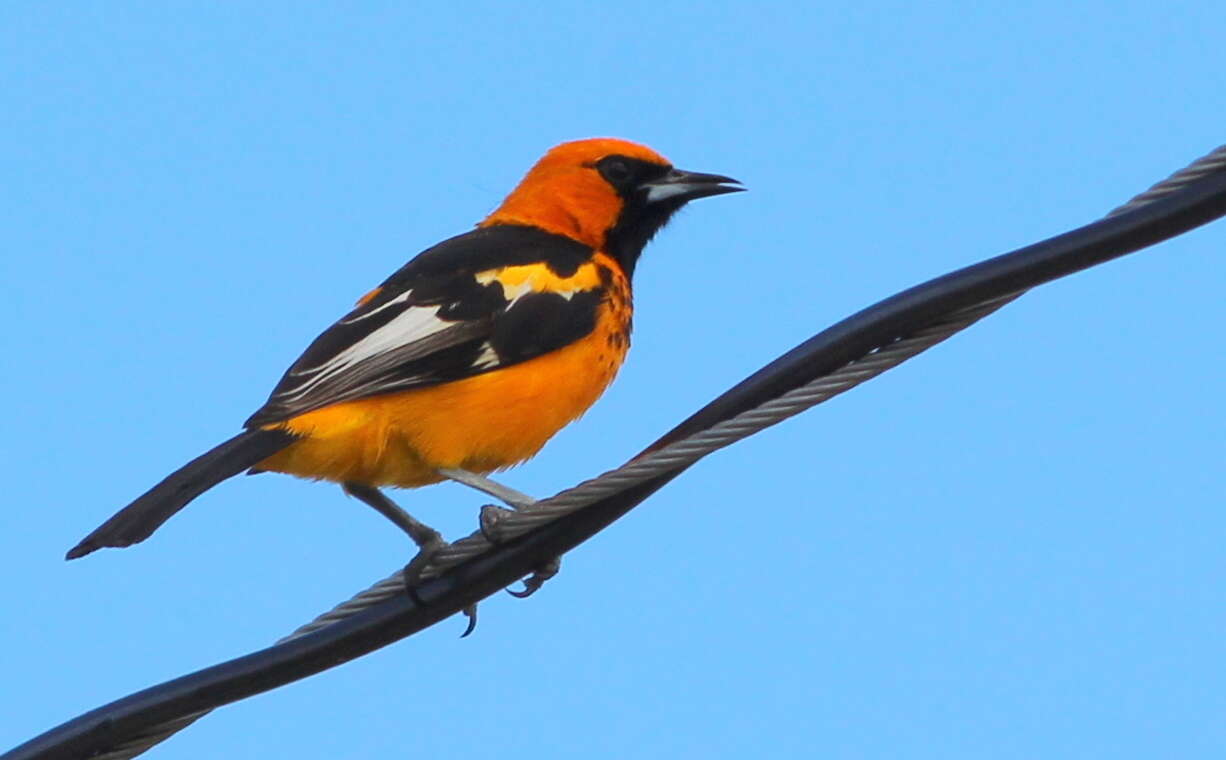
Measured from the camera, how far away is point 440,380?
605 centimetres

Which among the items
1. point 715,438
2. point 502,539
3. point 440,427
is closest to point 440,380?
point 440,427

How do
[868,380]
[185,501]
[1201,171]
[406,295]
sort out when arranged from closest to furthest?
[1201,171] → [868,380] → [185,501] → [406,295]

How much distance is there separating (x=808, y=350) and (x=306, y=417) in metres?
2.67

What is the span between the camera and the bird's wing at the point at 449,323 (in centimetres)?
593

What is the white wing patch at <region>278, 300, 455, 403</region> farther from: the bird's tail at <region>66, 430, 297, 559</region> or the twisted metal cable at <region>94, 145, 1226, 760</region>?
the twisted metal cable at <region>94, 145, 1226, 760</region>

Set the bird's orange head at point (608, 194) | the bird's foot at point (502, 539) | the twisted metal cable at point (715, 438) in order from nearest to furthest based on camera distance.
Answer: the twisted metal cable at point (715, 438), the bird's foot at point (502, 539), the bird's orange head at point (608, 194)

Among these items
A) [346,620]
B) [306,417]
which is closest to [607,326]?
[306,417]

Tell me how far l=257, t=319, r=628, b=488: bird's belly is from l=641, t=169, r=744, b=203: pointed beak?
167 cm

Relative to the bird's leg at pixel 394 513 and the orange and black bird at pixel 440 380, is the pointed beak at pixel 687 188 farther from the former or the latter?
the bird's leg at pixel 394 513

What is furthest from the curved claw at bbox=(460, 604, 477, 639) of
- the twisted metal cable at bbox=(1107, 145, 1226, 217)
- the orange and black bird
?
the twisted metal cable at bbox=(1107, 145, 1226, 217)

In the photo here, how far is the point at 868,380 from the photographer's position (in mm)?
3652

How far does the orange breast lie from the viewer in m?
5.95

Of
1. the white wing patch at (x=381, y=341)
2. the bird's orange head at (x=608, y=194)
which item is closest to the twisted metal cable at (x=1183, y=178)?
the white wing patch at (x=381, y=341)

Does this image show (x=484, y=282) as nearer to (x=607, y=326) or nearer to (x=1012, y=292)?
(x=607, y=326)
